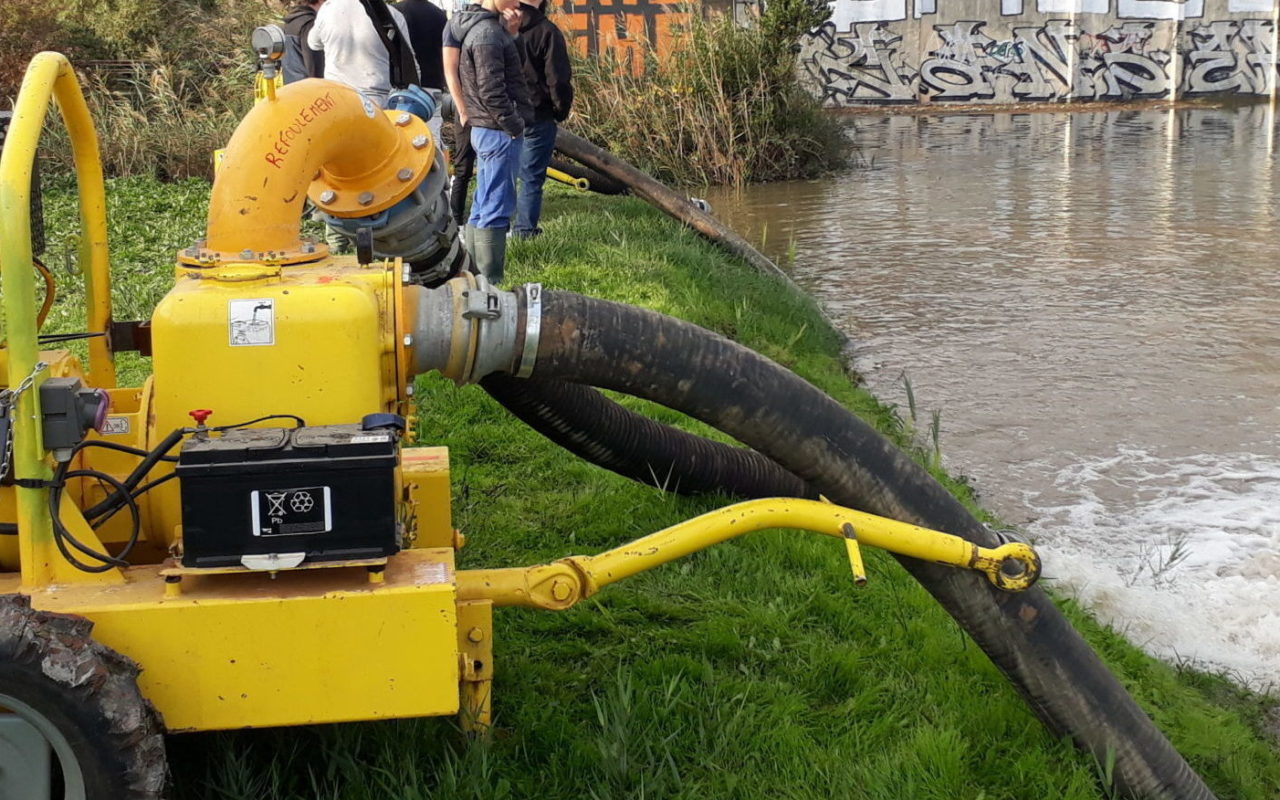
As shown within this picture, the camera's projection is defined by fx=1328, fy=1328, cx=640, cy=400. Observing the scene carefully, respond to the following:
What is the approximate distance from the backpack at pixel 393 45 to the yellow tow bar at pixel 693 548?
4.53 m

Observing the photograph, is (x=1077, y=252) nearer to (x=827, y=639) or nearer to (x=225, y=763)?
(x=827, y=639)

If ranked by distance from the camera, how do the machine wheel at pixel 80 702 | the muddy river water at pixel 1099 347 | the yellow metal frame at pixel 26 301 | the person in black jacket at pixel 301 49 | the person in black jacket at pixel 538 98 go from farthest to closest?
the person in black jacket at pixel 538 98 → the person in black jacket at pixel 301 49 → the muddy river water at pixel 1099 347 → the yellow metal frame at pixel 26 301 → the machine wheel at pixel 80 702

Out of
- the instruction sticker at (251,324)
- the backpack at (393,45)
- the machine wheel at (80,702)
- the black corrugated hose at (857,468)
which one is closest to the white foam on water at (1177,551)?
the black corrugated hose at (857,468)

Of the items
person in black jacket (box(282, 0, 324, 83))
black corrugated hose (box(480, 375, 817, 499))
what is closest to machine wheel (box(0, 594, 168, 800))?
black corrugated hose (box(480, 375, 817, 499))

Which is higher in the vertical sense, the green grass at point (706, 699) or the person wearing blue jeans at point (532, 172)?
the person wearing blue jeans at point (532, 172)

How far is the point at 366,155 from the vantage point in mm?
3182

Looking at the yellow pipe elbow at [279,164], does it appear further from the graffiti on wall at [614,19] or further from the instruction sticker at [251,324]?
the graffiti on wall at [614,19]

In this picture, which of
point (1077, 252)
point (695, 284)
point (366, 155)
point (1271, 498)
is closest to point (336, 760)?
point (366, 155)

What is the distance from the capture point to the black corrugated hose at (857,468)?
2.90m

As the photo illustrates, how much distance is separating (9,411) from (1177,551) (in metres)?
3.89

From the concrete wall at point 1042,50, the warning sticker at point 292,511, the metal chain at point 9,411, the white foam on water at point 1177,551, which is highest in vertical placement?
the concrete wall at point 1042,50

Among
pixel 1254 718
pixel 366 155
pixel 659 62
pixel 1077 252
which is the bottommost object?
pixel 1254 718

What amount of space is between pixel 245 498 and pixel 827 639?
1946 mm

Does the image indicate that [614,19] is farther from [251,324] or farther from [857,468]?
[251,324]
